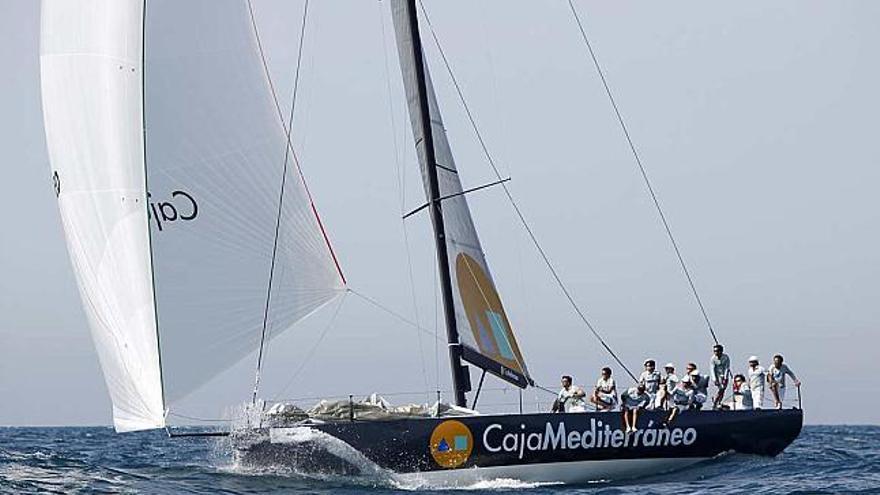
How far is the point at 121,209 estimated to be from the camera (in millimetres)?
17875

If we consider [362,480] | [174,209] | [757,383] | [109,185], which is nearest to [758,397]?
[757,383]

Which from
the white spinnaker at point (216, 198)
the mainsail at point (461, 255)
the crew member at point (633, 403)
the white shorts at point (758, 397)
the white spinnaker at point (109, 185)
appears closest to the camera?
the white spinnaker at point (109, 185)

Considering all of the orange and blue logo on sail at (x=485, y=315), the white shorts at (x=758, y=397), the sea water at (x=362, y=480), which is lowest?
the sea water at (x=362, y=480)

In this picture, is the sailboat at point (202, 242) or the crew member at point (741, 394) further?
the crew member at point (741, 394)

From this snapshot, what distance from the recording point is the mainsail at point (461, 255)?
20609mm

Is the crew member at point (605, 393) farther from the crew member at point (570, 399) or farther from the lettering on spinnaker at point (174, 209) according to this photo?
the lettering on spinnaker at point (174, 209)

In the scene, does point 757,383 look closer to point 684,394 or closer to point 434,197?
point 684,394

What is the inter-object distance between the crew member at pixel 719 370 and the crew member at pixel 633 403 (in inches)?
47.3

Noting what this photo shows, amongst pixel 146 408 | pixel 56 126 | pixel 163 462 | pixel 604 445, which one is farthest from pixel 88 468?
pixel 604 445

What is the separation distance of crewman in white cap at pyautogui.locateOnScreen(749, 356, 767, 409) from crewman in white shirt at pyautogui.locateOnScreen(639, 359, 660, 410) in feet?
4.93

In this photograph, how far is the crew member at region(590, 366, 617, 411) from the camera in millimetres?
19359

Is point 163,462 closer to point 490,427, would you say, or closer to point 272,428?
point 272,428

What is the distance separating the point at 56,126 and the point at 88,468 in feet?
19.4

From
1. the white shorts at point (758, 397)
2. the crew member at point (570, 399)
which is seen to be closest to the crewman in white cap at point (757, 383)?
the white shorts at point (758, 397)
